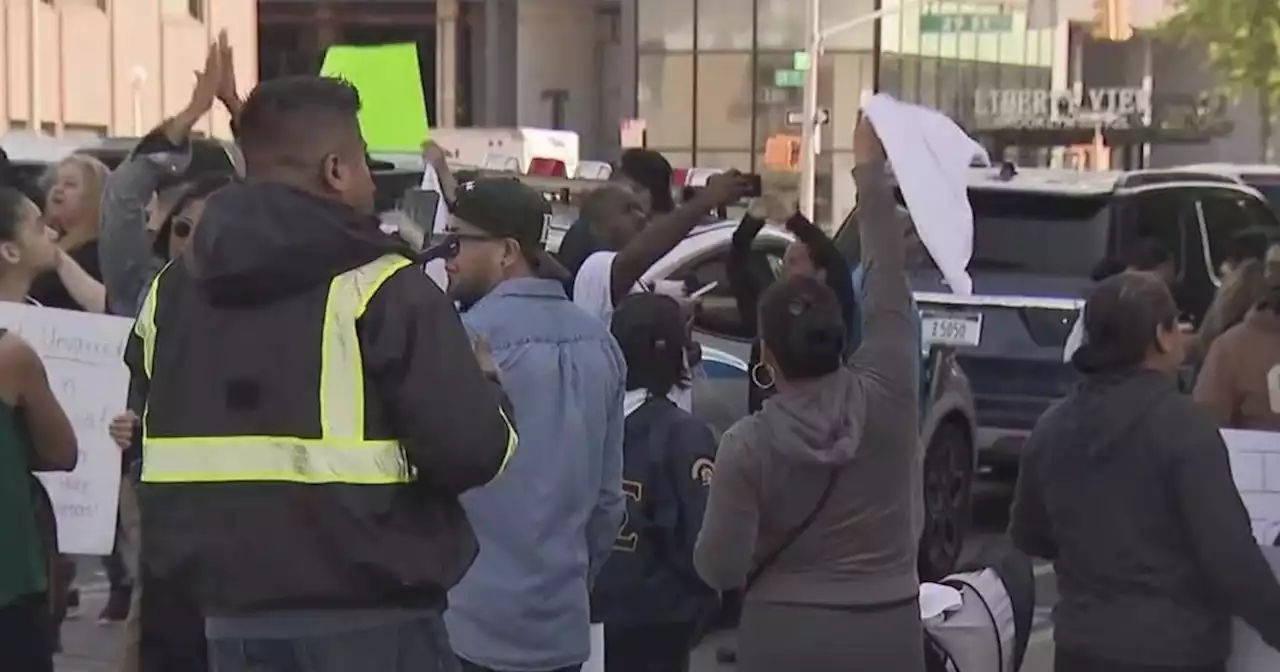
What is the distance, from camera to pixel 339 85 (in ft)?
11.8

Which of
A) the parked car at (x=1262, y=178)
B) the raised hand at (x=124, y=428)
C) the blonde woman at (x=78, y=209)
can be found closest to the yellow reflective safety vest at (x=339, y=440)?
the raised hand at (x=124, y=428)

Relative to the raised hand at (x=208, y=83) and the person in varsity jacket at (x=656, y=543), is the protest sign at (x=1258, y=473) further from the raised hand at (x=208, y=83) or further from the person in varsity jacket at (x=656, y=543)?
the raised hand at (x=208, y=83)

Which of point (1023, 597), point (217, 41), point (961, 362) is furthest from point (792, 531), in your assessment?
point (961, 362)

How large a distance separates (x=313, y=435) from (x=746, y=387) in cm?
674

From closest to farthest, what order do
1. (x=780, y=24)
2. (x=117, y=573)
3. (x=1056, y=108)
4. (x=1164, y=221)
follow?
(x=117, y=573)
(x=1164, y=221)
(x=780, y=24)
(x=1056, y=108)

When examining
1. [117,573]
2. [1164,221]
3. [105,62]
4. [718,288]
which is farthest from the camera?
[105,62]

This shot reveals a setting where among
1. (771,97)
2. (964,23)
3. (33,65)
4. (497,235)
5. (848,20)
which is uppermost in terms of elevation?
(848,20)

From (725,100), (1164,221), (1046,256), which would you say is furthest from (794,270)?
(725,100)

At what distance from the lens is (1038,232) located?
13055mm

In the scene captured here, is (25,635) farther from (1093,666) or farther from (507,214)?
(1093,666)

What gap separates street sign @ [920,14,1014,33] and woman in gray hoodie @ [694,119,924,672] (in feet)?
114

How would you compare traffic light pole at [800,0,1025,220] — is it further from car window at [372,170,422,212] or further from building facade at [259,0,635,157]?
car window at [372,170,422,212]

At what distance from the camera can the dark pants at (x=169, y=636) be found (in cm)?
545

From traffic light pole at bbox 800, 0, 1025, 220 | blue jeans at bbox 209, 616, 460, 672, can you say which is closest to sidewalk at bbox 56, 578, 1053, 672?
blue jeans at bbox 209, 616, 460, 672
